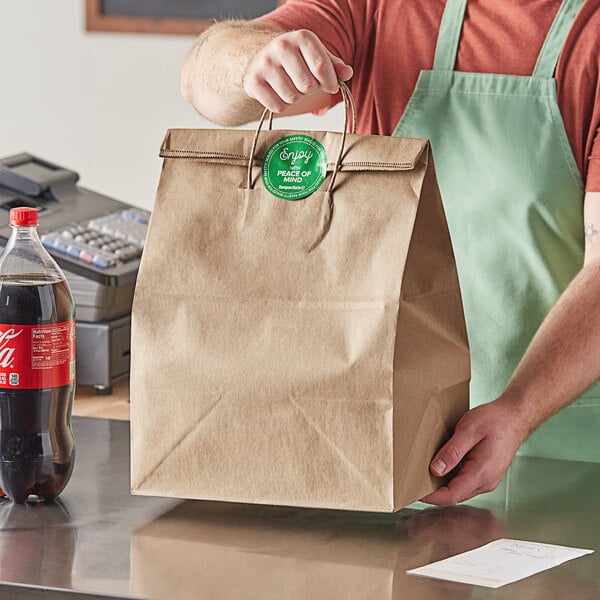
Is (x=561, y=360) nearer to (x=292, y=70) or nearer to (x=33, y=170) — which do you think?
(x=292, y=70)

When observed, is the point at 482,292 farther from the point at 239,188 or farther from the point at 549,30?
the point at 239,188

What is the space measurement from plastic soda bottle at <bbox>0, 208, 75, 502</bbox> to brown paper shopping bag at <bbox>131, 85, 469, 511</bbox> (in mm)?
89

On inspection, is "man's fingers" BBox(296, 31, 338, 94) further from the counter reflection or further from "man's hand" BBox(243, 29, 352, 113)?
the counter reflection

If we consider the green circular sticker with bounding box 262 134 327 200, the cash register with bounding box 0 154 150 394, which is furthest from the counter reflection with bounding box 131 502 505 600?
the cash register with bounding box 0 154 150 394

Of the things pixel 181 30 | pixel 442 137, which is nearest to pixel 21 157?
pixel 181 30

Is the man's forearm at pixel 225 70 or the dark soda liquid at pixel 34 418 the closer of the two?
the dark soda liquid at pixel 34 418

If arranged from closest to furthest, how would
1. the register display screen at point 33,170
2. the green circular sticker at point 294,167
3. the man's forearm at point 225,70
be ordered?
the green circular sticker at point 294,167, the man's forearm at point 225,70, the register display screen at point 33,170

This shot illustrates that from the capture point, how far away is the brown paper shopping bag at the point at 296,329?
976 mm

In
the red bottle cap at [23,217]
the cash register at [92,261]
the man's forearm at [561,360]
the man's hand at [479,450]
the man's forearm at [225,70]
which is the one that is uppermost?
the man's forearm at [225,70]

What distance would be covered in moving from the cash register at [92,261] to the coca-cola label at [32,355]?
695 millimetres

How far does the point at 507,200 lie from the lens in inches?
53.6

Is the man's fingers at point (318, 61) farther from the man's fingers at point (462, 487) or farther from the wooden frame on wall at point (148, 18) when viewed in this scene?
the wooden frame on wall at point (148, 18)

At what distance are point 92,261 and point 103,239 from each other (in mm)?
96

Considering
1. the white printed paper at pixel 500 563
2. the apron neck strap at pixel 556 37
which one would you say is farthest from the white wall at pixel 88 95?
the white printed paper at pixel 500 563
